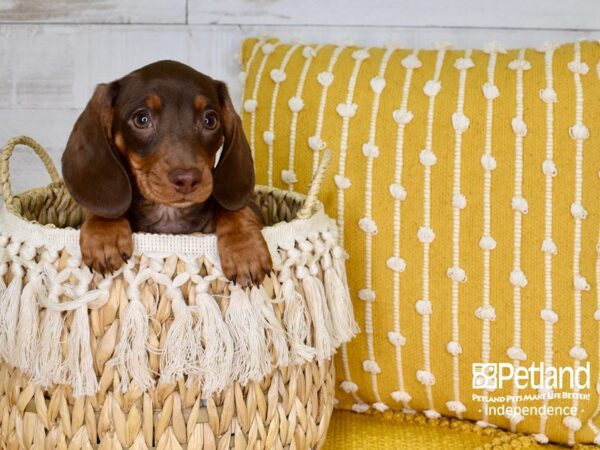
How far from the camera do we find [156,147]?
3.84 ft

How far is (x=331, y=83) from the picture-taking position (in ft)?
4.69

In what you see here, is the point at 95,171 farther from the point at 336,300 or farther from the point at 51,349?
the point at 336,300

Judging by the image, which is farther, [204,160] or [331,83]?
[331,83]

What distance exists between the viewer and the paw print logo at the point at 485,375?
4.41 feet

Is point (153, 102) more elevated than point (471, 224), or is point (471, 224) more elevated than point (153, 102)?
point (153, 102)

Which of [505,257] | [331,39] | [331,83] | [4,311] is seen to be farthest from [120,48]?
[505,257]

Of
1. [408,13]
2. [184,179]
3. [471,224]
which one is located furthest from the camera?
[408,13]

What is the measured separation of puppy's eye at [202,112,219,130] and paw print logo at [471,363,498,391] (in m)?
0.64

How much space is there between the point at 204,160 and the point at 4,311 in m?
0.37

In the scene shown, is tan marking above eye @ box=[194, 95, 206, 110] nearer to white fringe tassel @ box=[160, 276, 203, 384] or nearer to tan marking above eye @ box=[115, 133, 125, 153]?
tan marking above eye @ box=[115, 133, 125, 153]

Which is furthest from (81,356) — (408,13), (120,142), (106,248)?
(408,13)

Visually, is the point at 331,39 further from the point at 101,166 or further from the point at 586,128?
the point at 101,166

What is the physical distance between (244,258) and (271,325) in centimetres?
11

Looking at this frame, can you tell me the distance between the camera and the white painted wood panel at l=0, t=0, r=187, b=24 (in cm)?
184
